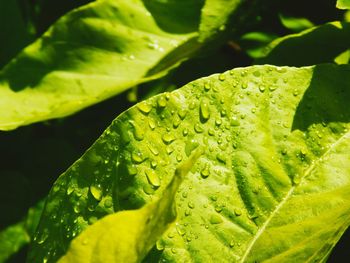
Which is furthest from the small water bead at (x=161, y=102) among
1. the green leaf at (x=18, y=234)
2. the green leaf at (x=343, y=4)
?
the green leaf at (x=18, y=234)

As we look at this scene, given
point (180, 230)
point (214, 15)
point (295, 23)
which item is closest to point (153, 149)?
point (180, 230)

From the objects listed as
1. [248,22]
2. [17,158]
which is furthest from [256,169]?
[17,158]

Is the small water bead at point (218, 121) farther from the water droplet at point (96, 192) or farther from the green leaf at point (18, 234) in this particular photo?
the green leaf at point (18, 234)

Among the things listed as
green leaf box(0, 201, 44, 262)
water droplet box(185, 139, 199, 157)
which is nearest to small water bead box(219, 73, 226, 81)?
water droplet box(185, 139, 199, 157)

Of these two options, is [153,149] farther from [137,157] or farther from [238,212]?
[238,212]

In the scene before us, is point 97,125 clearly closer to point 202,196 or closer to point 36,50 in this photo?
point 36,50

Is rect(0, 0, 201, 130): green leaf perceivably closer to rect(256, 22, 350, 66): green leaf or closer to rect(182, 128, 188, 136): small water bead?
rect(256, 22, 350, 66): green leaf
